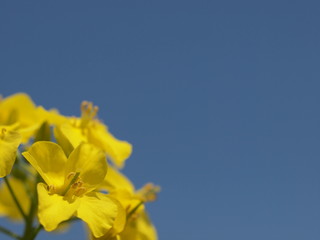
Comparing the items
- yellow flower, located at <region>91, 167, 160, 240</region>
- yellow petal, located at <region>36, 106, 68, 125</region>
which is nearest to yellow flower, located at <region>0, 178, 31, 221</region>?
yellow petal, located at <region>36, 106, 68, 125</region>

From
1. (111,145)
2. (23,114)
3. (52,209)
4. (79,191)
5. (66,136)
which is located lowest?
(52,209)

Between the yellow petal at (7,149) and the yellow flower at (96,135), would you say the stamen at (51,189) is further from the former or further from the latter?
the yellow flower at (96,135)

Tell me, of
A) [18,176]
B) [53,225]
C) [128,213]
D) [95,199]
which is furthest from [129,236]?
[18,176]

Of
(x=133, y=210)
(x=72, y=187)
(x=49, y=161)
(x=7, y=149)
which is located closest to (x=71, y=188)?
(x=72, y=187)

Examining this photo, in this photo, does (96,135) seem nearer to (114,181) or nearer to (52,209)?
(114,181)

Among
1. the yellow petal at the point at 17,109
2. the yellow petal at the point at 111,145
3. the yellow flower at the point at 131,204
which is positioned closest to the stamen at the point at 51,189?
the yellow flower at the point at 131,204

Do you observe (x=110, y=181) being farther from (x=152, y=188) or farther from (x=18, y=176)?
(x=18, y=176)
